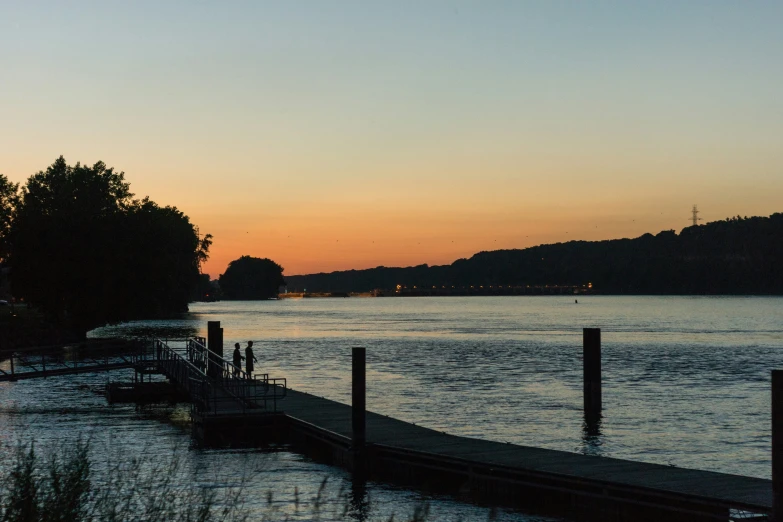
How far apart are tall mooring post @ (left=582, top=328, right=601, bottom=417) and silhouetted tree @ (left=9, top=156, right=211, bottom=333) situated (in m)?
55.2

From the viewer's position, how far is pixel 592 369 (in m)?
43.5

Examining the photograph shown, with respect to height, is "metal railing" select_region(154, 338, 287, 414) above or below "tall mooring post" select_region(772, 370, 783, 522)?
below

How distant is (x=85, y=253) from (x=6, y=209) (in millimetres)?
22061

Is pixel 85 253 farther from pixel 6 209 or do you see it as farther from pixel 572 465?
pixel 572 465

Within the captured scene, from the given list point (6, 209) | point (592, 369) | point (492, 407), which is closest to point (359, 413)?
point (592, 369)

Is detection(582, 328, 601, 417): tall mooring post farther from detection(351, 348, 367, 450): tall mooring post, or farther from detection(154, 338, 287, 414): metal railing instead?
detection(351, 348, 367, 450): tall mooring post

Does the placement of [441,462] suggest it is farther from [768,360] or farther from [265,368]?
[768,360]

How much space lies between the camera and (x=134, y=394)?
4969cm

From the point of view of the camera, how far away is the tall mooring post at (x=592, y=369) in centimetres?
4159

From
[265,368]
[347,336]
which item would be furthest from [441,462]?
[347,336]

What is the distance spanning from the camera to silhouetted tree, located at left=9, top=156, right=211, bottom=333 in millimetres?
85125

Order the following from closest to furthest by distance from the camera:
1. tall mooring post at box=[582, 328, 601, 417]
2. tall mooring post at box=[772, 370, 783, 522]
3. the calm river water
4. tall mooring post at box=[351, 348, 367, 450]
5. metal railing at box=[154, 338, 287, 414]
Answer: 1. tall mooring post at box=[772, 370, 783, 522]
2. tall mooring post at box=[351, 348, 367, 450]
3. the calm river water
4. metal railing at box=[154, 338, 287, 414]
5. tall mooring post at box=[582, 328, 601, 417]

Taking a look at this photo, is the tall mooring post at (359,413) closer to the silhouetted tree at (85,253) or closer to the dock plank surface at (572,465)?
the dock plank surface at (572,465)

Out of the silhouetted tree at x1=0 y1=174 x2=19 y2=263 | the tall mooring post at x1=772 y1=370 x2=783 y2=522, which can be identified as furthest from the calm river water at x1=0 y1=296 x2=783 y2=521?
the silhouetted tree at x1=0 y1=174 x2=19 y2=263
